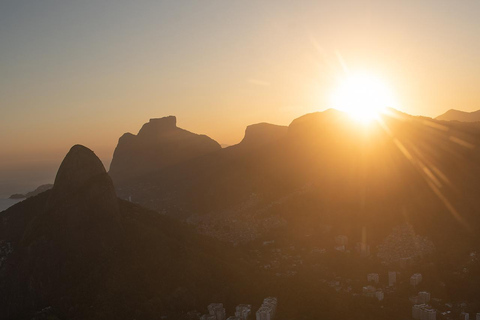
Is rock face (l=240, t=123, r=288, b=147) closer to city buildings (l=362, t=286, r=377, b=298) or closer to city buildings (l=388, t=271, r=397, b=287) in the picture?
city buildings (l=388, t=271, r=397, b=287)

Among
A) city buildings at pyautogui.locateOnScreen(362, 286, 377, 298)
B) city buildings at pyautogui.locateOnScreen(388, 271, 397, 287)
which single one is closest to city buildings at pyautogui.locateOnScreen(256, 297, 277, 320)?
city buildings at pyautogui.locateOnScreen(362, 286, 377, 298)

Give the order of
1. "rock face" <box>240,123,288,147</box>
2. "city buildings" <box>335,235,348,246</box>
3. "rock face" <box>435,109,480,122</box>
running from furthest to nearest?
"rock face" <box>435,109,480,122</box> < "rock face" <box>240,123,288,147</box> < "city buildings" <box>335,235,348,246</box>

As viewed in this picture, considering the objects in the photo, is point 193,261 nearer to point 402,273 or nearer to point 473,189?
point 402,273

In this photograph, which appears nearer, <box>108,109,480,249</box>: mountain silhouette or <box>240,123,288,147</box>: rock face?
<box>108,109,480,249</box>: mountain silhouette

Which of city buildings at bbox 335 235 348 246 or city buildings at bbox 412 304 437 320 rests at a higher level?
city buildings at bbox 335 235 348 246

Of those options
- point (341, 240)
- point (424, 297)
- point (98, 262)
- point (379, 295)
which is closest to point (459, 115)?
point (341, 240)

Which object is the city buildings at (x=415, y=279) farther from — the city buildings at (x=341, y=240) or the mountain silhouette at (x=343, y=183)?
the city buildings at (x=341, y=240)

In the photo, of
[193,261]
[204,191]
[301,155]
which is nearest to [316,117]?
[301,155]
